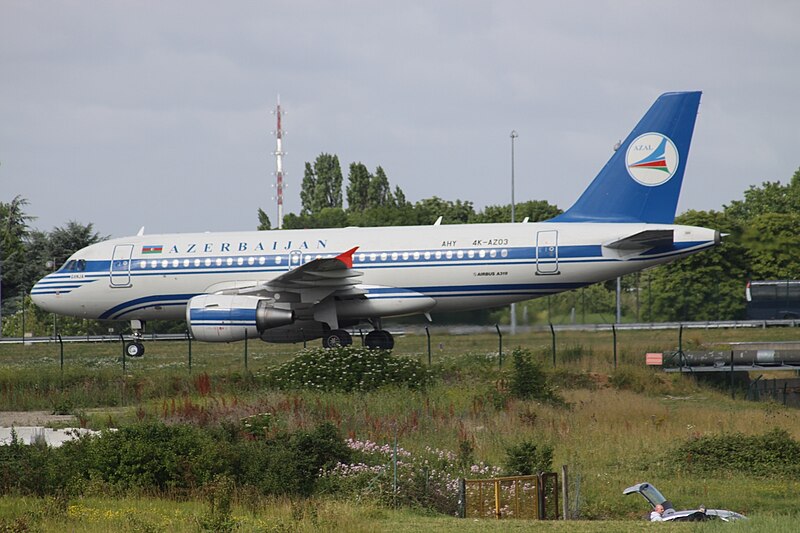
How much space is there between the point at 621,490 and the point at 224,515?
316 inches

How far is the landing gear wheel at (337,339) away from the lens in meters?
32.9

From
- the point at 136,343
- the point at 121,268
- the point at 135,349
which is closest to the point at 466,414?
the point at 135,349

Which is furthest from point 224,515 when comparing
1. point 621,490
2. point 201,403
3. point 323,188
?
point 323,188

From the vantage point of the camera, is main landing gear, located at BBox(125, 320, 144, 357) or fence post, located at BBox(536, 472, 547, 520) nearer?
fence post, located at BBox(536, 472, 547, 520)

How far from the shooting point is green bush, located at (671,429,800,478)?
20547 millimetres

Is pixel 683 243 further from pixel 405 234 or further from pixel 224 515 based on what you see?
pixel 224 515

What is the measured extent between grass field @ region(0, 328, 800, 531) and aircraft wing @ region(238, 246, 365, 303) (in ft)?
7.71

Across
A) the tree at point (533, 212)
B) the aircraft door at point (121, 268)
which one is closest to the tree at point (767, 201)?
the tree at point (533, 212)

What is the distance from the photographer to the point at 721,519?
15492 millimetres

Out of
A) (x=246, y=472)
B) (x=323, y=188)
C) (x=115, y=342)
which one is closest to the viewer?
(x=246, y=472)

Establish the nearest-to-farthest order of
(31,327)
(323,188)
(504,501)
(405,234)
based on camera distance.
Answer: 1. (504,501)
2. (405,234)
3. (31,327)
4. (323,188)

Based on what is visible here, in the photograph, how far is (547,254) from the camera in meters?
31.7

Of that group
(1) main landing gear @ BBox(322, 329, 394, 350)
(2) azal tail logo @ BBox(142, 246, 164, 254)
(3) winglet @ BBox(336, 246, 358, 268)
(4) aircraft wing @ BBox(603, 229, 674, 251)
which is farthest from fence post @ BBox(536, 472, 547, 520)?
(2) azal tail logo @ BBox(142, 246, 164, 254)

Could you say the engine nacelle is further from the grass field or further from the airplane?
the grass field
